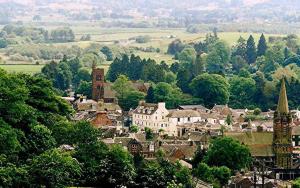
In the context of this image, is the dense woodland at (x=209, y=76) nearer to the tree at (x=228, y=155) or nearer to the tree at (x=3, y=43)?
the tree at (x=228, y=155)

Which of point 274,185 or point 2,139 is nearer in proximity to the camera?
point 2,139

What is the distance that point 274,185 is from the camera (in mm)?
47312

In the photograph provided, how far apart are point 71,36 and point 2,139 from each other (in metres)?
147

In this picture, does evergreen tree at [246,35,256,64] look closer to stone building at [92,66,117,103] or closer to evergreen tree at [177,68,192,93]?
evergreen tree at [177,68,192,93]

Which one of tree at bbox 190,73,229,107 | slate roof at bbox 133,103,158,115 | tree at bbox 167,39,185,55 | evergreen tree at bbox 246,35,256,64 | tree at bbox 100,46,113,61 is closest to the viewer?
slate roof at bbox 133,103,158,115

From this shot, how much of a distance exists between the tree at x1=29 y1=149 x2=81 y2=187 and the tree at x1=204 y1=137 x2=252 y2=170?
17200 mm

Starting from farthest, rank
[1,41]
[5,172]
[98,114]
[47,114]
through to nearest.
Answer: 1. [1,41]
2. [98,114]
3. [47,114]
4. [5,172]

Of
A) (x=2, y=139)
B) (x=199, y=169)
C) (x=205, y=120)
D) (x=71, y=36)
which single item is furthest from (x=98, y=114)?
(x=71, y=36)

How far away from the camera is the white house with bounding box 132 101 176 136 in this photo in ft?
236

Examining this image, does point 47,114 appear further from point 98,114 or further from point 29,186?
point 98,114

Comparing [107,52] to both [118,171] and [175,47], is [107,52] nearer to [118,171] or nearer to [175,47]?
[175,47]

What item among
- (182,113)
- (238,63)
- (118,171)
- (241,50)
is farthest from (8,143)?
(241,50)

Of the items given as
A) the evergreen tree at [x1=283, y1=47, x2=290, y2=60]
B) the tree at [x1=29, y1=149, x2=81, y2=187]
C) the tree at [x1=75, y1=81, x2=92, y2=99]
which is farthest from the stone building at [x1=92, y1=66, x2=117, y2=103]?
the tree at [x1=29, y1=149, x2=81, y2=187]

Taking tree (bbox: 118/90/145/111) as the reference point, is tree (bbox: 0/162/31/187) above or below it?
above
